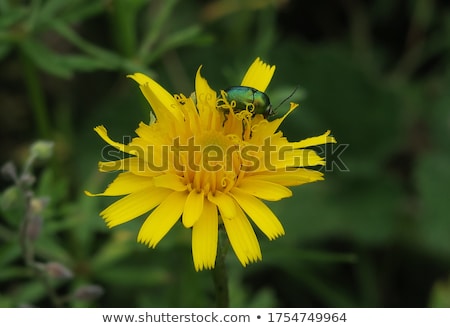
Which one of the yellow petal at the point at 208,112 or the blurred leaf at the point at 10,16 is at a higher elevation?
the blurred leaf at the point at 10,16

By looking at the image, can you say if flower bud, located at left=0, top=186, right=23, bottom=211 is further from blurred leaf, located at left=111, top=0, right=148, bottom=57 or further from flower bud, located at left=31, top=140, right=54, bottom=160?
blurred leaf, located at left=111, top=0, right=148, bottom=57

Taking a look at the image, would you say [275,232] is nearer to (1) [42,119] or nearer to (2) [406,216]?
(1) [42,119]

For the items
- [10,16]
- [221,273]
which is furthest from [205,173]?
[10,16]

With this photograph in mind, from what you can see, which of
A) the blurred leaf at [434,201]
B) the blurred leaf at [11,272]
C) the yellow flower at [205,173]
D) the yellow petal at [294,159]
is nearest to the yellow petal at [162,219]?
the yellow flower at [205,173]

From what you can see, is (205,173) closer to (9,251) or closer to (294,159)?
(294,159)

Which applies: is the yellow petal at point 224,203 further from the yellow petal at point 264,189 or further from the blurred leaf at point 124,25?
the blurred leaf at point 124,25

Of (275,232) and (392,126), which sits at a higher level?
(392,126)

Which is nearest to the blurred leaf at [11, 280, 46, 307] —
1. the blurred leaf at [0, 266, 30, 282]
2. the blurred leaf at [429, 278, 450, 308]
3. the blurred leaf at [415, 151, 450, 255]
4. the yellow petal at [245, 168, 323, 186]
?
the blurred leaf at [0, 266, 30, 282]

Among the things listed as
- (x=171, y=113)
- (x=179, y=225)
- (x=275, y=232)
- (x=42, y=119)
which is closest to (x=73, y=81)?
(x=42, y=119)
